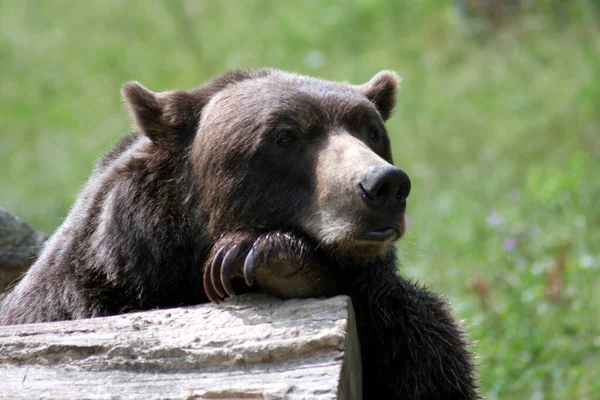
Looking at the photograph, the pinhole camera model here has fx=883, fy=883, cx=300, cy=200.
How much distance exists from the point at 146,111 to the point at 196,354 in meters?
1.49

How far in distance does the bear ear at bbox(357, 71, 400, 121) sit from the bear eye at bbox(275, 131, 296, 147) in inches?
32.4

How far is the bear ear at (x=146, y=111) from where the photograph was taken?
13.2 ft

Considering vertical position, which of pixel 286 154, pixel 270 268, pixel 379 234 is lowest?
pixel 270 268

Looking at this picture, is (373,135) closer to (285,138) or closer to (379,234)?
(285,138)

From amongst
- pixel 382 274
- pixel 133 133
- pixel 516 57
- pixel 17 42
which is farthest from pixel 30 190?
pixel 382 274

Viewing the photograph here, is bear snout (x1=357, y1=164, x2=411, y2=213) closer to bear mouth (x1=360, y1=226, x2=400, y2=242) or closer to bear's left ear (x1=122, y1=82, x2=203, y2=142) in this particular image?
bear mouth (x1=360, y1=226, x2=400, y2=242)

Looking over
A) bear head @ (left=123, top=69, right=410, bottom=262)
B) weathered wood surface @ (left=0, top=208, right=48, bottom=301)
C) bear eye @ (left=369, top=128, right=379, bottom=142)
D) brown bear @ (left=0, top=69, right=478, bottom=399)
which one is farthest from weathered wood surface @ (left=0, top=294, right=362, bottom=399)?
weathered wood surface @ (left=0, top=208, right=48, bottom=301)

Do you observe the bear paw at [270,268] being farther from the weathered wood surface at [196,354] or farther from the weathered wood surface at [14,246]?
the weathered wood surface at [14,246]

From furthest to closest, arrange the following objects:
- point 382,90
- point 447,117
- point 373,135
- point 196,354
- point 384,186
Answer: point 447,117 < point 382,90 < point 373,135 < point 384,186 < point 196,354

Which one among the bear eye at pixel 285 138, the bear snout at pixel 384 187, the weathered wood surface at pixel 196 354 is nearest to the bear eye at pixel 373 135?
the bear eye at pixel 285 138

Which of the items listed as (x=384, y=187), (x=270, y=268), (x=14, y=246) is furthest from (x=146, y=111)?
(x=14, y=246)

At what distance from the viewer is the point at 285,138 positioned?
3711mm

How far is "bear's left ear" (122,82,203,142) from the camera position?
4.02m

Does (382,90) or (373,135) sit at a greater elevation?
(382,90)
